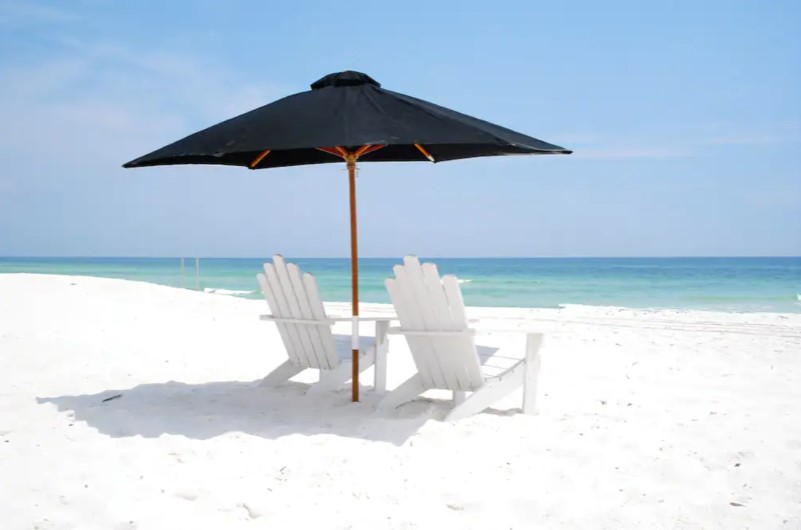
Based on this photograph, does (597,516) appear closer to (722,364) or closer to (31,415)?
(31,415)

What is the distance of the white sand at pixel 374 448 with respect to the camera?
244 centimetres

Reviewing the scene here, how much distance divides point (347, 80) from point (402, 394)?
1864 mm

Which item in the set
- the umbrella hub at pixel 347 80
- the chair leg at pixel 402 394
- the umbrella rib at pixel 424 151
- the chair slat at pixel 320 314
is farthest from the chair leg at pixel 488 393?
the umbrella hub at pixel 347 80

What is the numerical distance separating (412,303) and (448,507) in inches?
54.7

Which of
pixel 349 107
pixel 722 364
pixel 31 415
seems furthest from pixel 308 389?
pixel 722 364

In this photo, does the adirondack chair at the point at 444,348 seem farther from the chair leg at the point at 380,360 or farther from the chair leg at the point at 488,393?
the chair leg at the point at 380,360

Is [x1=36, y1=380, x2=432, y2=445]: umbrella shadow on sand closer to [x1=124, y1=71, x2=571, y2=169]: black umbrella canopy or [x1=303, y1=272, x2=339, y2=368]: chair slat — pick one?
[x1=303, y1=272, x2=339, y2=368]: chair slat

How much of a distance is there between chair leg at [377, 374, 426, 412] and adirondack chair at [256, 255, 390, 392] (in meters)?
0.45

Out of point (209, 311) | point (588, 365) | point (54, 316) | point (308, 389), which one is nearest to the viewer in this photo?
point (308, 389)

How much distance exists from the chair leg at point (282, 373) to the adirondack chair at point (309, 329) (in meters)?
0.03

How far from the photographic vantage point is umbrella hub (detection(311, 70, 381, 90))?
385 centimetres

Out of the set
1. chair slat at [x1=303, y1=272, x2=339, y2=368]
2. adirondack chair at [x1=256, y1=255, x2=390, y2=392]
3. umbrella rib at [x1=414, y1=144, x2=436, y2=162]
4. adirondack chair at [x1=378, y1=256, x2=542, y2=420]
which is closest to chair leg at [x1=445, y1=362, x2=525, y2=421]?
adirondack chair at [x1=378, y1=256, x2=542, y2=420]

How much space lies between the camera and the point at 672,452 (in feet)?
10.3

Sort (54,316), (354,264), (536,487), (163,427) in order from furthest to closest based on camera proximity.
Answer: (54,316)
(354,264)
(163,427)
(536,487)
